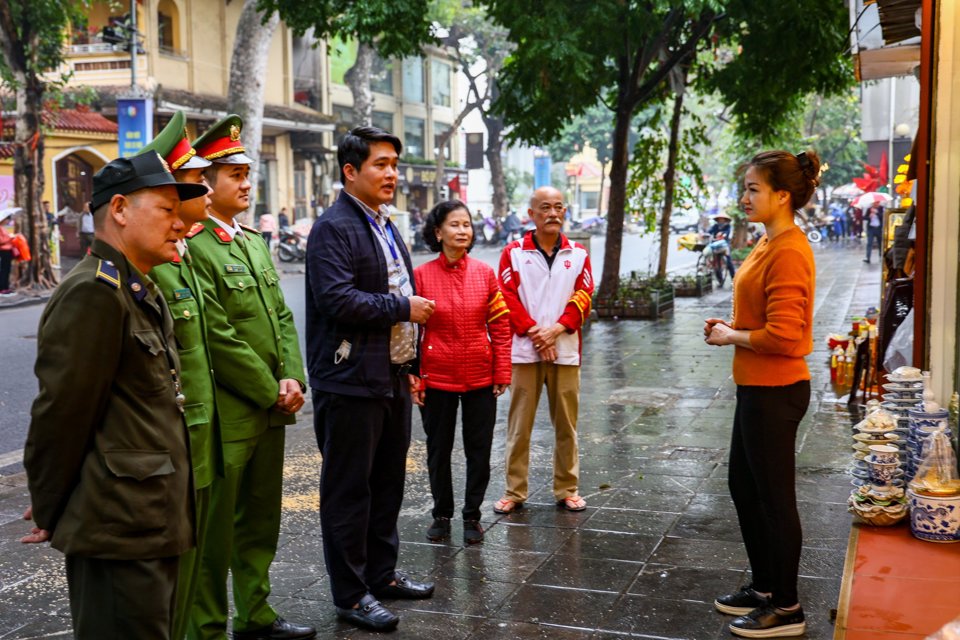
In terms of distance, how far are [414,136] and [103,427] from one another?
46.3 meters

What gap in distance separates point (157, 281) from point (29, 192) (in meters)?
17.9

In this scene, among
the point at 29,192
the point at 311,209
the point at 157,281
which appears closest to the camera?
the point at 157,281

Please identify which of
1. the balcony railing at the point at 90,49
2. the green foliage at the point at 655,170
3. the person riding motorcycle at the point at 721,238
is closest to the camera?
the green foliage at the point at 655,170

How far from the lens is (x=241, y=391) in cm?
392

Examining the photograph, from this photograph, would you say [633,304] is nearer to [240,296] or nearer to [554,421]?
[554,421]

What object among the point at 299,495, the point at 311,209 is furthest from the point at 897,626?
the point at 311,209

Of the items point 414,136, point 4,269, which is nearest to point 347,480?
point 4,269

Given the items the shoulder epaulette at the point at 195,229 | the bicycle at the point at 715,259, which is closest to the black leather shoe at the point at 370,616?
the shoulder epaulette at the point at 195,229

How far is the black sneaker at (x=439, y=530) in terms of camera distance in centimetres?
550

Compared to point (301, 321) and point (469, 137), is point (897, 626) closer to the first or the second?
point (301, 321)

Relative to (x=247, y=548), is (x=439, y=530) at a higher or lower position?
lower

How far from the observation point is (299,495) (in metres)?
6.42

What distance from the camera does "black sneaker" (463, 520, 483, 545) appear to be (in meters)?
5.44

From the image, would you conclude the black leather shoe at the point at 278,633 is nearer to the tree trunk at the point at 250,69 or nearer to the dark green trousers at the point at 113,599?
the dark green trousers at the point at 113,599
